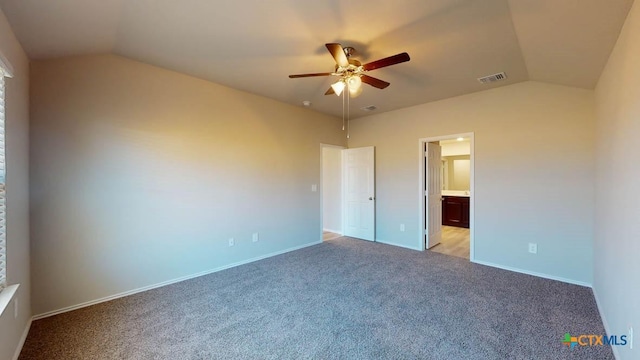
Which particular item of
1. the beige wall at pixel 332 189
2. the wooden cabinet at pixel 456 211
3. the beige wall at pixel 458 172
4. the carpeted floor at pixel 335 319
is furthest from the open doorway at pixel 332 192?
the beige wall at pixel 458 172

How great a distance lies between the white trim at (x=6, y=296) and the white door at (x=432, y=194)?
5.05 m

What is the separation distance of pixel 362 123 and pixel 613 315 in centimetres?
448

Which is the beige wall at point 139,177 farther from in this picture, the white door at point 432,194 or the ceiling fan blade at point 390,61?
the white door at point 432,194

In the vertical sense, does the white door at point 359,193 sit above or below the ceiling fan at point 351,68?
below

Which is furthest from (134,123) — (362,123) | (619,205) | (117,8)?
(619,205)

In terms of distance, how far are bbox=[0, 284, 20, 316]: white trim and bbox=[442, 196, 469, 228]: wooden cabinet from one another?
7.46 metres

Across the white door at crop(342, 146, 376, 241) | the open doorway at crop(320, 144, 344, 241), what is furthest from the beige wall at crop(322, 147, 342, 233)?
the white door at crop(342, 146, 376, 241)

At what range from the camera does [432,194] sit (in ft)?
16.2

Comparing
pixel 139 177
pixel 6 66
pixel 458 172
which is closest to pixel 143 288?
pixel 139 177

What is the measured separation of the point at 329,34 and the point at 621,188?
8.73ft

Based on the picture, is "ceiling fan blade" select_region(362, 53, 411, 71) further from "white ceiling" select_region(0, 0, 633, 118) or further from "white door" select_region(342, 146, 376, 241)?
"white door" select_region(342, 146, 376, 241)

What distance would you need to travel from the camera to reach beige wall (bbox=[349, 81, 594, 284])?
320 cm

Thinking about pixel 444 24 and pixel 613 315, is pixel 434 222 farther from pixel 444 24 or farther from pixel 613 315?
pixel 444 24

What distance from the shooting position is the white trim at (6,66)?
172 cm
